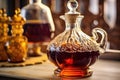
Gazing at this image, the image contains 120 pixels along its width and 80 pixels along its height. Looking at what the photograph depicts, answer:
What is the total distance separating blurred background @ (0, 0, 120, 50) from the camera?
126cm

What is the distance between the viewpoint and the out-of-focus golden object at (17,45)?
104 centimetres

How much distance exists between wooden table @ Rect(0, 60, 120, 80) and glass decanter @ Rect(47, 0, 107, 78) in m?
0.03

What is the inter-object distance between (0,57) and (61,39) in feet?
1.00

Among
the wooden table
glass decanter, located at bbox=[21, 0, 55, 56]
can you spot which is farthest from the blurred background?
the wooden table

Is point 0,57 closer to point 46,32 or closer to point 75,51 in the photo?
point 46,32

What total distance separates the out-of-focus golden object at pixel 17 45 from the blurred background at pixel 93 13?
267mm

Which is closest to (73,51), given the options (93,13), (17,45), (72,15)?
(72,15)

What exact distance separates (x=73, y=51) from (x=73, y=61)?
0.03 meters

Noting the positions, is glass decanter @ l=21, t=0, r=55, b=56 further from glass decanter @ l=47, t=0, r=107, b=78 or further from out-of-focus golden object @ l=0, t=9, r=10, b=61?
glass decanter @ l=47, t=0, r=107, b=78

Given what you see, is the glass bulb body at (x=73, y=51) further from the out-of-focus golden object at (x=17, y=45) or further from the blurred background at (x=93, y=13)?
the blurred background at (x=93, y=13)

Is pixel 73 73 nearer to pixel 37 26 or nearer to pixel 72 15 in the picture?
pixel 72 15

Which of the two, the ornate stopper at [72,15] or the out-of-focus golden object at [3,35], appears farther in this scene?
the out-of-focus golden object at [3,35]

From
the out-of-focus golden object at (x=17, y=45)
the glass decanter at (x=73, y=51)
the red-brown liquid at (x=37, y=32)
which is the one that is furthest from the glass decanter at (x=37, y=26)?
the glass decanter at (x=73, y=51)

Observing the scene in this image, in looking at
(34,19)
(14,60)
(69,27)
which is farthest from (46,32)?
(69,27)
